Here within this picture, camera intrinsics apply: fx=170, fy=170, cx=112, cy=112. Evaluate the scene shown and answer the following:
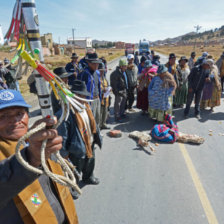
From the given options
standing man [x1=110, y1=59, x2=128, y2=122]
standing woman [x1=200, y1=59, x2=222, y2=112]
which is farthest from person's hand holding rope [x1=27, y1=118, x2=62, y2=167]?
standing woman [x1=200, y1=59, x2=222, y2=112]

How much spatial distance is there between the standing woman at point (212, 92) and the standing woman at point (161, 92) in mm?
2028

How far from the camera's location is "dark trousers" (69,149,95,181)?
263 cm

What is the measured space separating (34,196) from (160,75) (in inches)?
178

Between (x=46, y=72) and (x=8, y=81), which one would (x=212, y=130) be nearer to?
(x=46, y=72)

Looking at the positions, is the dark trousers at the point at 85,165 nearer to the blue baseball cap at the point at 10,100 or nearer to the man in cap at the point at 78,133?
the man in cap at the point at 78,133

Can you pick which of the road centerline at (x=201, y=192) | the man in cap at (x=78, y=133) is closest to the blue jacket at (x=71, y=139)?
the man in cap at (x=78, y=133)

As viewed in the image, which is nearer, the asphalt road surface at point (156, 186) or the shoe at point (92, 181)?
the asphalt road surface at point (156, 186)

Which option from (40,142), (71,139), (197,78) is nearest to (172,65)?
(197,78)

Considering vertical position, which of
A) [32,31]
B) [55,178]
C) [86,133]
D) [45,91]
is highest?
[32,31]

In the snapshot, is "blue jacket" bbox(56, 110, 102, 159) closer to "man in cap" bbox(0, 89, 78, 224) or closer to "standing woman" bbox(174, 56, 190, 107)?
"man in cap" bbox(0, 89, 78, 224)

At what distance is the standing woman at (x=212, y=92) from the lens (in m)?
6.21

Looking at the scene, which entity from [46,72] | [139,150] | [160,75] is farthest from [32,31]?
[160,75]

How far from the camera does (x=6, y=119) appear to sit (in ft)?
3.60

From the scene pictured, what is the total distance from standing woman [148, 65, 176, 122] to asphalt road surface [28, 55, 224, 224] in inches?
49.4
